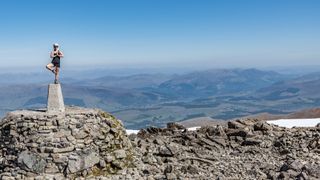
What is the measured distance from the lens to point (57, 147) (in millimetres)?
19125

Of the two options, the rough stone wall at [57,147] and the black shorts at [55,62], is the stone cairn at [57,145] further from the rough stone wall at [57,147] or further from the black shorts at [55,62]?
the black shorts at [55,62]

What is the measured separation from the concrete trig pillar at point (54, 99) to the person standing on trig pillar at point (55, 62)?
0.33 metres

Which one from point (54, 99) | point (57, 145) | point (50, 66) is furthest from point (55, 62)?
point (57, 145)

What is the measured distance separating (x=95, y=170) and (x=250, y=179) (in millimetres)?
7158

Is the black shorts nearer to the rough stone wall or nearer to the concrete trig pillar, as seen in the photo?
the concrete trig pillar

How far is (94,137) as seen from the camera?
66.5 feet

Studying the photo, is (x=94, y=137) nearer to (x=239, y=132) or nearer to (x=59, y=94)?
(x=59, y=94)

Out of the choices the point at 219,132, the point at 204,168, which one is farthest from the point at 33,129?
the point at 219,132

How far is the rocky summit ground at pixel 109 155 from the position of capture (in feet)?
62.8

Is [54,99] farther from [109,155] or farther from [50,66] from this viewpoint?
[109,155]

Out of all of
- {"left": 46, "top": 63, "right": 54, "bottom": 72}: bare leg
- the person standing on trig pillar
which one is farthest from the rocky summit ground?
{"left": 46, "top": 63, "right": 54, "bottom": 72}: bare leg

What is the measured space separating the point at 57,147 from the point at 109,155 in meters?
2.57

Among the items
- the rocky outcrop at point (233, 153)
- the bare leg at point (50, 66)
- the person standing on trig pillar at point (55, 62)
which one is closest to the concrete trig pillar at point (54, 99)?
the person standing on trig pillar at point (55, 62)

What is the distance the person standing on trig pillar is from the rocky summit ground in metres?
1.92
